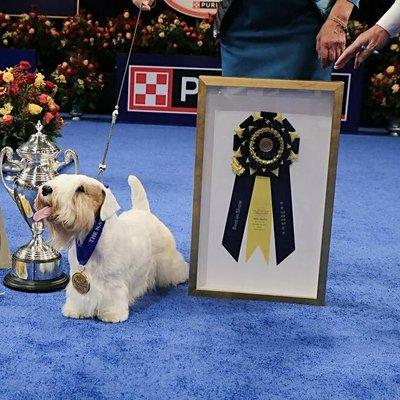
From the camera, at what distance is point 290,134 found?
7.37ft

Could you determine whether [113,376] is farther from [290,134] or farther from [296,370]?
[290,134]

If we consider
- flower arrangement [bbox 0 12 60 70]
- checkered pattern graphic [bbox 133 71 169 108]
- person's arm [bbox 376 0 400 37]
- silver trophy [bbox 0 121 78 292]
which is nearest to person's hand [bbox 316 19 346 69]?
person's arm [bbox 376 0 400 37]

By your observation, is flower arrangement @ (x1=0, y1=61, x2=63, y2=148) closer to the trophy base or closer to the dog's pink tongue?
the trophy base

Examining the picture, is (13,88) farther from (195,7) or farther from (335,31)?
(195,7)

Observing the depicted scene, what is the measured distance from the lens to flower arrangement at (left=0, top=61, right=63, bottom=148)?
3.93 m

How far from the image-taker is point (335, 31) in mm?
2146

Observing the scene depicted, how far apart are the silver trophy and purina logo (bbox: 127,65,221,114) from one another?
14.9 feet

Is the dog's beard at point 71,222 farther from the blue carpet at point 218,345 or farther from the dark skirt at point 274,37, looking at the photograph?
the dark skirt at point 274,37

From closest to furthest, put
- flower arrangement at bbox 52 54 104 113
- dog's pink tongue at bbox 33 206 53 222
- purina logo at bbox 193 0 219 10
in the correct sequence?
dog's pink tongue at bbox 33 206 53 222 → flower arrangement at bbox 52 54 104 113 → purina logo at bbox 193 0 219 10

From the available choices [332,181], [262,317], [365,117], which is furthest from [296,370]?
[365,117]

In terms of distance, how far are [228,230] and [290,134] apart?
1.23 ft

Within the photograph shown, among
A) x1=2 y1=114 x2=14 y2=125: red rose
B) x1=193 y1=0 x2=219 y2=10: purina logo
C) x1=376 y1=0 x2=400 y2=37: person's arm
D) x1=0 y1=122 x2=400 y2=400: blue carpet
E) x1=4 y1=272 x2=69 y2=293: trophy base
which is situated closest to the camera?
x1=0 y1=122 x2=400 y2=400: blue carpet

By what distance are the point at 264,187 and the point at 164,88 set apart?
16.0 ft

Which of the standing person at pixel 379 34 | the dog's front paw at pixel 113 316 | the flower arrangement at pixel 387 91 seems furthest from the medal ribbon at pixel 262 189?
the flower arrangement at pixel 387 91
